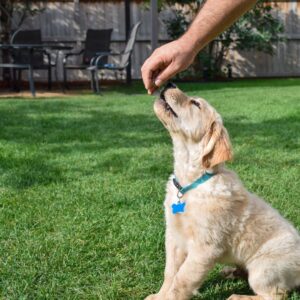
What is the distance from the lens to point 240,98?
10.4 metres

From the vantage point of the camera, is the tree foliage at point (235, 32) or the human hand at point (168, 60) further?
the tree foliage at point (235, 32)

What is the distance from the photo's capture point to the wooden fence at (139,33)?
15016 millimetres

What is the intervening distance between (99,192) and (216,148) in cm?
173

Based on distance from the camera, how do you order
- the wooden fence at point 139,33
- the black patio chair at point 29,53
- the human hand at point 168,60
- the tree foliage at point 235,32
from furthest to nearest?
the tree foliage at point 235,32, the wooden fence at point 139,33, the black patio chair at point 29,53, the human hand at point 168,60

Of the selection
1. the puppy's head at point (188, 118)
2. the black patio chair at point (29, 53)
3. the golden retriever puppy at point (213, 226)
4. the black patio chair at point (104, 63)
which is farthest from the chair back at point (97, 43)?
the golden retriever puppy at point (213, 226)

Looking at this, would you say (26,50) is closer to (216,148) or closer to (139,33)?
(139,33)

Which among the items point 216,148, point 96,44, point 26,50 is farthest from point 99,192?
point 96,44

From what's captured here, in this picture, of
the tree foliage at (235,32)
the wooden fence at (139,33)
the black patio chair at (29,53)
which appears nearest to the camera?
the black patio chair at (29,53)

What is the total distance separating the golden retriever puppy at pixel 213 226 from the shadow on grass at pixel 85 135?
1.98 m

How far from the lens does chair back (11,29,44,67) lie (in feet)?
37.2

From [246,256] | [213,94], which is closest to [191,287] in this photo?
[246,256]

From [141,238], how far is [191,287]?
85 cm

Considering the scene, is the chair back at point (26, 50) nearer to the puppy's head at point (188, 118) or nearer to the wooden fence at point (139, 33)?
the wooden fence at point (139, 33)

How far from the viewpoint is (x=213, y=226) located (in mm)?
2363
